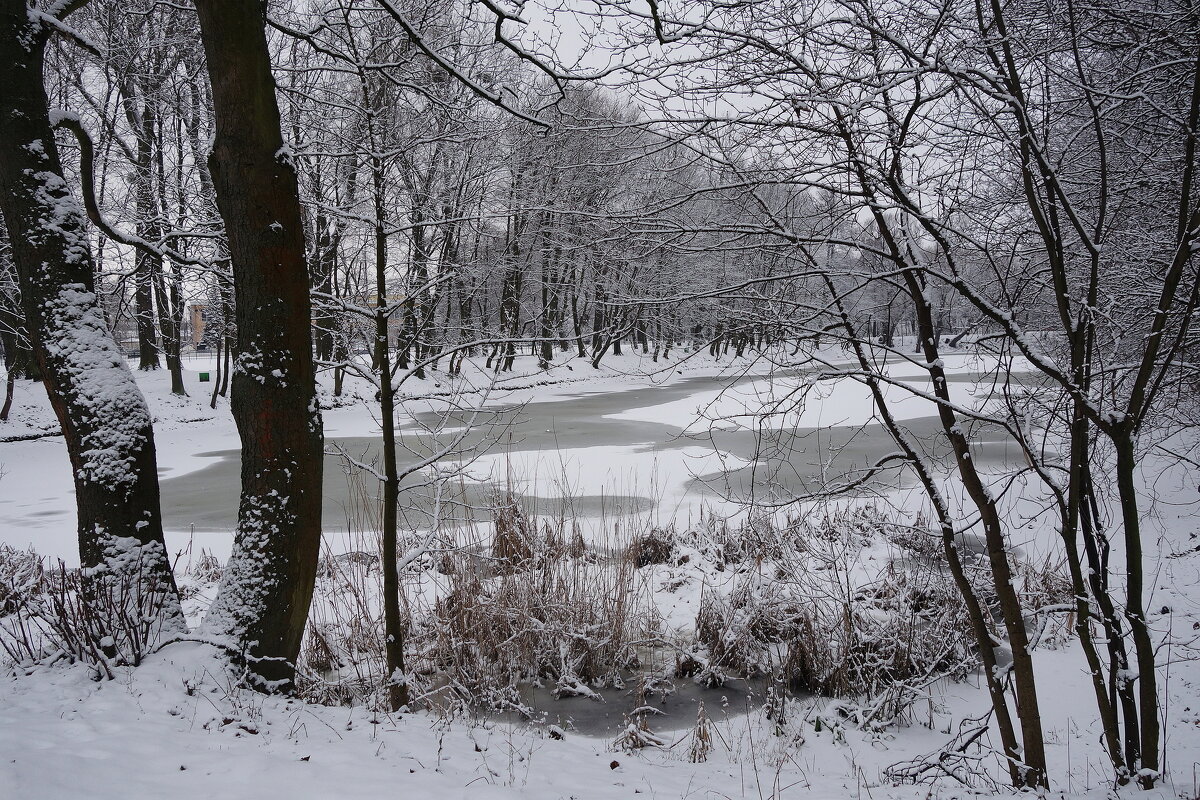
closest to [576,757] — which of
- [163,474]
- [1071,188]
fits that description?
[1071,188]

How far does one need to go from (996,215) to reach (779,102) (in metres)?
1.34

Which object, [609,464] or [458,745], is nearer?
[458,745]

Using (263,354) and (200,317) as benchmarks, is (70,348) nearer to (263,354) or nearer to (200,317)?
(263,354)

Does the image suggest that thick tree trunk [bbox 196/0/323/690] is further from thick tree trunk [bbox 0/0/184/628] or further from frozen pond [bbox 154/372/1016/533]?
frozen pond [bbox 154/372/1016/533]

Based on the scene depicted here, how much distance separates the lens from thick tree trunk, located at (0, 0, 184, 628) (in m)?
3.96

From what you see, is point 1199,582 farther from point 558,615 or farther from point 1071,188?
point 558,615

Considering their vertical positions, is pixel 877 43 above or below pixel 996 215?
above

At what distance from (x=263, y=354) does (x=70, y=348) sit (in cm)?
135

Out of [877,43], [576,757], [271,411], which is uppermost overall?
[877,43]

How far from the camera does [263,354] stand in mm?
3580

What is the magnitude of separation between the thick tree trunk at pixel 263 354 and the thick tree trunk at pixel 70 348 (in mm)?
714

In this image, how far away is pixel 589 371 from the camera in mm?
31656

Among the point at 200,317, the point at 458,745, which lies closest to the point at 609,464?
the point at 458,745

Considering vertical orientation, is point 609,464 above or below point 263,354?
below
